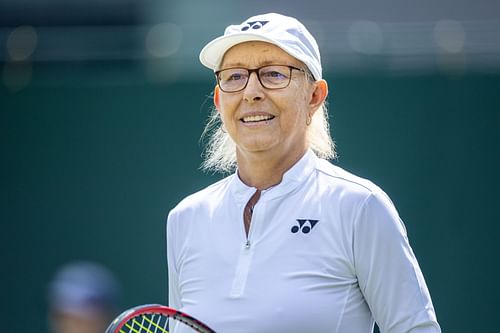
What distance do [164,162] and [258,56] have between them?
12.7 feet

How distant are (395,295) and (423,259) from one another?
149 inches

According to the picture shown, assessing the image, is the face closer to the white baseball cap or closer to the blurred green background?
the white baseball cap

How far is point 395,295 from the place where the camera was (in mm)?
2822

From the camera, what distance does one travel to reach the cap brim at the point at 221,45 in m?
Result: 2.97

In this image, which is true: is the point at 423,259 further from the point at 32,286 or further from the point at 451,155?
the point at 32,286

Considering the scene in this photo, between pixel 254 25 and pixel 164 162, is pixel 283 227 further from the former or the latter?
pixel 164 162

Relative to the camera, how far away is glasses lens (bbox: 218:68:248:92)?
9.91 feet

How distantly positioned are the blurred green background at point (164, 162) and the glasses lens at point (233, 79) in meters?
3.55

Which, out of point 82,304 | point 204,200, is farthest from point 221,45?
point 82,304

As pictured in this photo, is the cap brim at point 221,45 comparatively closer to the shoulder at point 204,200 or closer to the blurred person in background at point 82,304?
the shoulder at point 204,200

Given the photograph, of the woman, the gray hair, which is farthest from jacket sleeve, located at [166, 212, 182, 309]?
the gray hair

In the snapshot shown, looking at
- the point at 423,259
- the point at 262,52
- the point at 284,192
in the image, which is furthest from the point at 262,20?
the point at 423,259

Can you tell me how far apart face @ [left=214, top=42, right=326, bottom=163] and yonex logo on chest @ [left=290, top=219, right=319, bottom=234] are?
Answer: 22 cm

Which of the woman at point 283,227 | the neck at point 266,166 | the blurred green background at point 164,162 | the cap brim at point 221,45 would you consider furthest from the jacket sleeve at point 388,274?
the blurred green background at point 164,162
